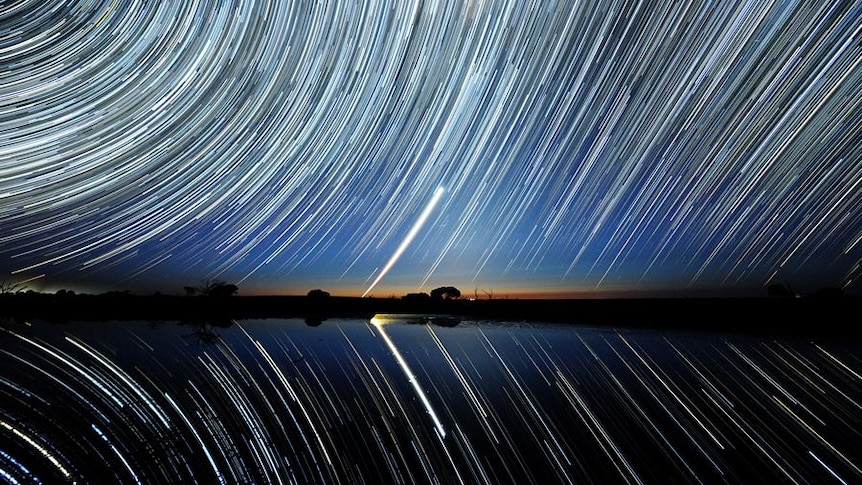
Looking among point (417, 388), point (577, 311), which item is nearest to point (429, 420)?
point (417, 388)

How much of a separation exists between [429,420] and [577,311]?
25.1 m

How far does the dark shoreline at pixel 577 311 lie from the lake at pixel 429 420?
1101 cm

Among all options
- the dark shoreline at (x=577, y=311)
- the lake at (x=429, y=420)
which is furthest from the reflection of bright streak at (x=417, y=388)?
the dark shoreline at (x=577, y=311)

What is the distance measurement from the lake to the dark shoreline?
11.0 meters

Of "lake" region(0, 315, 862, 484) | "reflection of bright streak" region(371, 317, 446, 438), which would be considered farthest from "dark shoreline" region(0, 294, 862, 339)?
"reflection of bright streak" region(371, 317, 446, 438)

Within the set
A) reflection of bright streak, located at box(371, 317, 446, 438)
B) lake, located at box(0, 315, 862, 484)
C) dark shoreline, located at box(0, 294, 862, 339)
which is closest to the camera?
lake, located at box(0, 315, 862, 484)

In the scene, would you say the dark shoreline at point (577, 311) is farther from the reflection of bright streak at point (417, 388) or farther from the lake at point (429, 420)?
the reflection of bright streak at point (417, 388)

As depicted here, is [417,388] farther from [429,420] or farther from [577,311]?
[577,311]

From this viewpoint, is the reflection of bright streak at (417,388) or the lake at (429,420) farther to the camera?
the reflection of bright streak at (417,388)

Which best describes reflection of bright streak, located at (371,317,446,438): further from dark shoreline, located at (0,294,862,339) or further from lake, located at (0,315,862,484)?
dark shoreline, located at (0,294,862,339)

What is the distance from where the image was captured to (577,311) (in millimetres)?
26594

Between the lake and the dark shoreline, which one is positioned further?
the dark shoreline

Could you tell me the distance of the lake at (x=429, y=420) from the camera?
3084 millimetres

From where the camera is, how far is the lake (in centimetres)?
308
